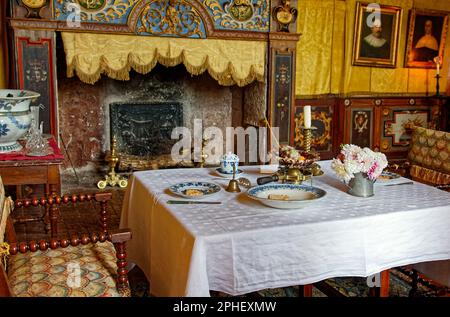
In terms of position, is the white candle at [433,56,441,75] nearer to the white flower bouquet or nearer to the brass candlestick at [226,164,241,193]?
the white flower bouquet

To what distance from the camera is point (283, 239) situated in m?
2.05

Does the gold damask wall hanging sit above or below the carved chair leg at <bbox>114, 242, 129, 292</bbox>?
above

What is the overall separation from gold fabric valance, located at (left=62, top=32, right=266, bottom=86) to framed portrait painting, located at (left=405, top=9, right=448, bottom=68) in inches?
101

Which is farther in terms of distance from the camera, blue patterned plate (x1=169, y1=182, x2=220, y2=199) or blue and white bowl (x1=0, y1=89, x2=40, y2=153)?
blue and white bowl (x1=0, y1=89, x2=40, y2=153)

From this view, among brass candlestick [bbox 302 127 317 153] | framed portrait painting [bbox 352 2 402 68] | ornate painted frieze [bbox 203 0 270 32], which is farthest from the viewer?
framed portrait painting [bbox 352 2 402 68]

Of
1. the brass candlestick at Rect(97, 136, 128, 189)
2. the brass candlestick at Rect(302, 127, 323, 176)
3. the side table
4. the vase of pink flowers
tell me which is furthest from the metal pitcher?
the brass candlestick at Rect(97, 136, 128, 189)

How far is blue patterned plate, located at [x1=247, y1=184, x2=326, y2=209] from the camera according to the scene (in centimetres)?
225

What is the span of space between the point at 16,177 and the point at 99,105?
8.24 ft

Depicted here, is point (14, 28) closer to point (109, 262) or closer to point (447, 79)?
point (109, 262)

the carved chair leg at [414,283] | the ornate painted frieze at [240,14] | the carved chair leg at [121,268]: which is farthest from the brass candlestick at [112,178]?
the carved chair leg at [121,268]

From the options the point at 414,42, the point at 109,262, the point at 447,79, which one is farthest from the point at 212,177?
the point at 447,79

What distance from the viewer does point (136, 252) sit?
287 cm

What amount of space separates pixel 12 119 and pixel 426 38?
225 inches

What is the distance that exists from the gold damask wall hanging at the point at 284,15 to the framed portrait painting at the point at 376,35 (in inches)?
53.5
